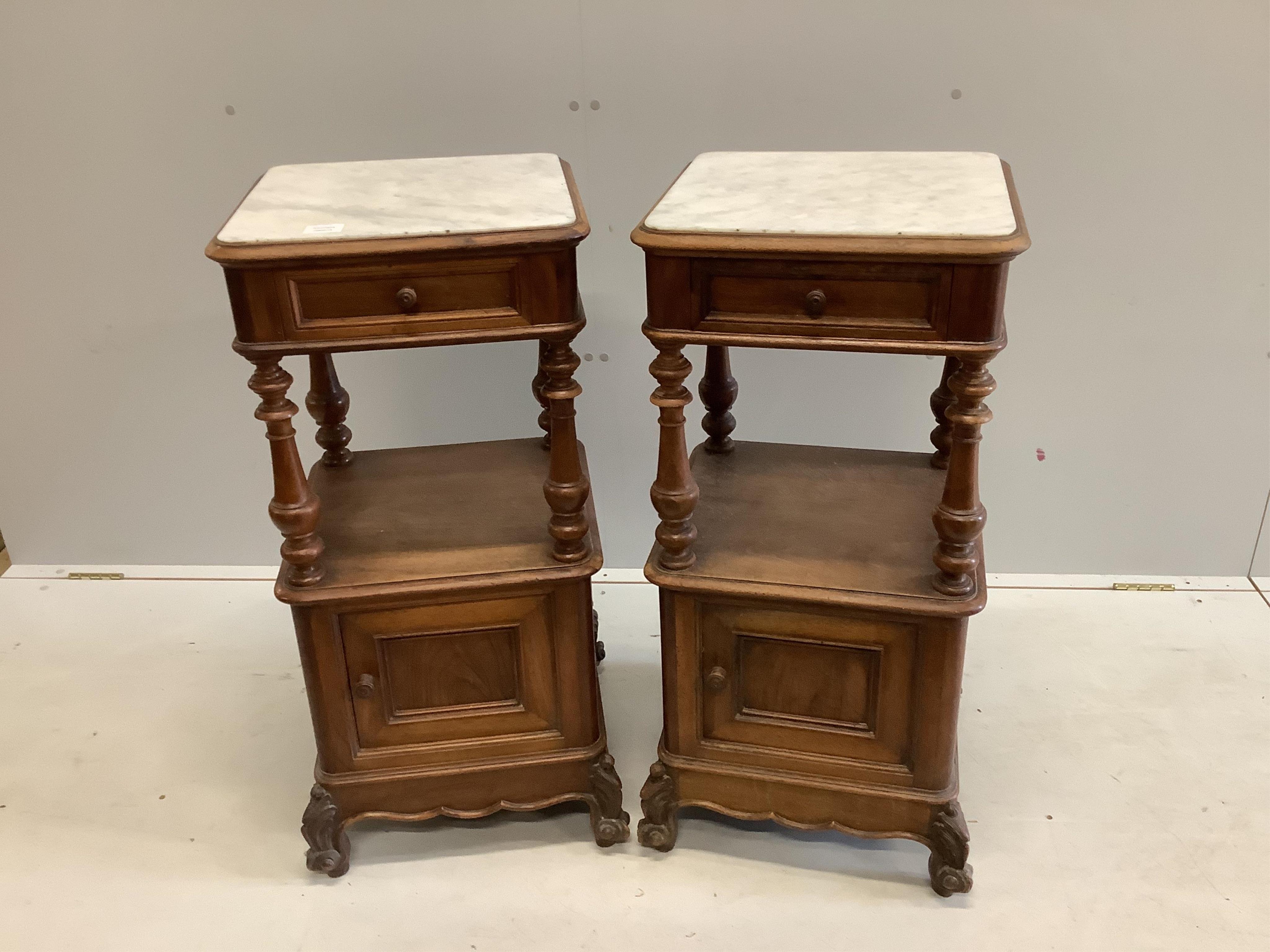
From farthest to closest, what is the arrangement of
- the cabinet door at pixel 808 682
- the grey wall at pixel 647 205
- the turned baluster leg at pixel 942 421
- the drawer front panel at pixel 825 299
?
the grey wall at pixel 647 205
the turned baluster leg at pixel 942 421
the cabinet door at pixel 808 682
the drawer front panel at pixel 825 299

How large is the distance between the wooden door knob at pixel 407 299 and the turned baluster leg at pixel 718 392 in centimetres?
66

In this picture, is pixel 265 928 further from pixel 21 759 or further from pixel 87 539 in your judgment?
pixel 87 539

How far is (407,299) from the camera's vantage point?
1.52 m

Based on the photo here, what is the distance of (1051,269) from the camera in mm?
2264

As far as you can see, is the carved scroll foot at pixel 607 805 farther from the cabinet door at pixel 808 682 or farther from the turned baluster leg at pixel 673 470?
the turned baluster leg at pixel 673 470

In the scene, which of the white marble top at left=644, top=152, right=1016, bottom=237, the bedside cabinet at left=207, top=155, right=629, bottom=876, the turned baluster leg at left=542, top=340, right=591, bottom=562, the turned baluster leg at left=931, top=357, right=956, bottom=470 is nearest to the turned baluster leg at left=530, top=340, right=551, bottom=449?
the bedside cabinet at left=207, top=155, right=629, bottom=876

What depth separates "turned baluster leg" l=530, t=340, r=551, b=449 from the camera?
198cm

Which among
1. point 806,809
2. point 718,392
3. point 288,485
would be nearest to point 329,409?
point 288,485

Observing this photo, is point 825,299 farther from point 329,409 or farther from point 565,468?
point 329,409

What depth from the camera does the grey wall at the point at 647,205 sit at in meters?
2.12

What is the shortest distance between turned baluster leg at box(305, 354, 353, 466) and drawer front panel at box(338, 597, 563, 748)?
44 cm

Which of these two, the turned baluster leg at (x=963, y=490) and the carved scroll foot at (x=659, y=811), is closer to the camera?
the turned baluster leg at (x=963, y=490)

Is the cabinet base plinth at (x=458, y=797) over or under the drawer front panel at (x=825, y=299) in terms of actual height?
under

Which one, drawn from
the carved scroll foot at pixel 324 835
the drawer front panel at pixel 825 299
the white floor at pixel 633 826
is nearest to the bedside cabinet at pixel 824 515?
the drawer front panel at pixel 825 299
